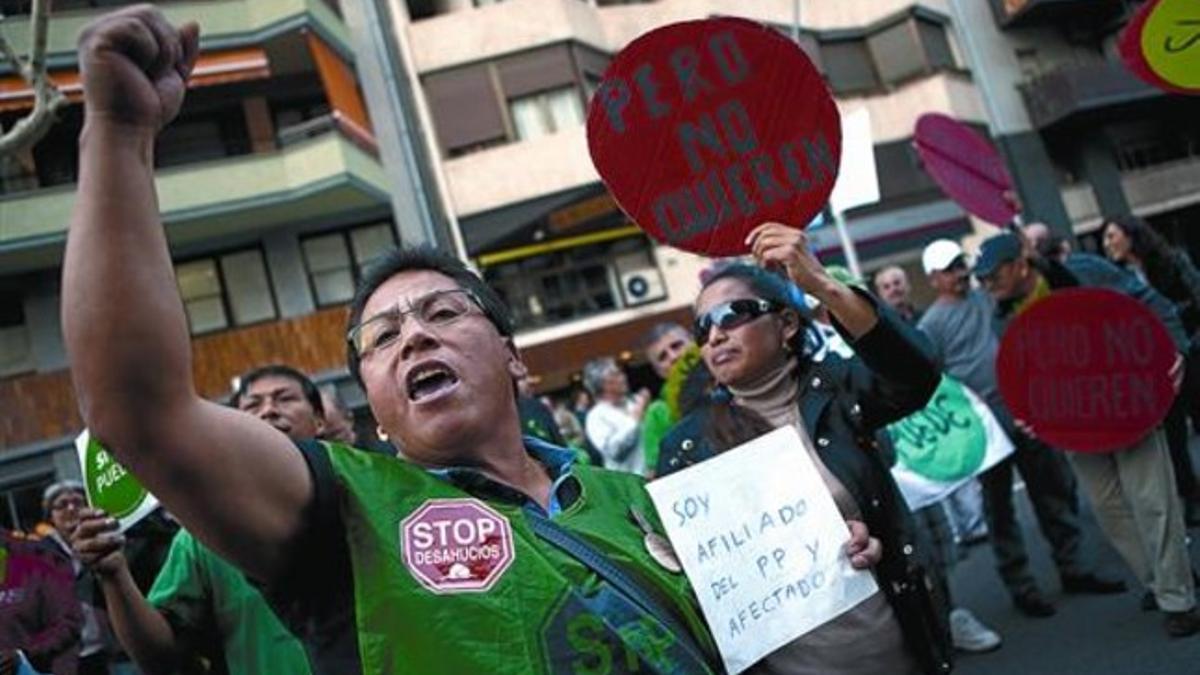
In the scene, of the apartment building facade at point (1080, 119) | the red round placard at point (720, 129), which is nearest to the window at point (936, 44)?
the apartment building facade at point (1080, 119)

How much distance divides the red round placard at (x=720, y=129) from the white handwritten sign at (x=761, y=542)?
0.55 meters

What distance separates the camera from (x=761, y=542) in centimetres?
177

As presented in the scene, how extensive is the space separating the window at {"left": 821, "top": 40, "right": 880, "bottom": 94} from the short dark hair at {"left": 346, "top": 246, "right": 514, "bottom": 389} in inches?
835

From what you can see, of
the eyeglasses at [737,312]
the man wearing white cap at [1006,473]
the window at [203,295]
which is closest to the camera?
the eyeglasses at [737,312]

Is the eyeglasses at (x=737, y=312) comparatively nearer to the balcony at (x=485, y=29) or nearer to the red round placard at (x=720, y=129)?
the red round placard at (x=720, y=129)

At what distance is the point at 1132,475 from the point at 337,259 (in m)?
15.1

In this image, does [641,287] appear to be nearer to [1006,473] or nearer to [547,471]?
[1006,473]

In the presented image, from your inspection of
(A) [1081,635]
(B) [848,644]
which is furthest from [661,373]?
(B) [848,644]

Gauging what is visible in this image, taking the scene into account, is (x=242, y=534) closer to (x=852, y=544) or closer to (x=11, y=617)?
(x=852, y=544)

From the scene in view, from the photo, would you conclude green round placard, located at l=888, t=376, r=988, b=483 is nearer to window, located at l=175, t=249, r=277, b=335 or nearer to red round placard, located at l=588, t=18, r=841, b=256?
red round placard, located at l=588, t=18, r=841, b=256

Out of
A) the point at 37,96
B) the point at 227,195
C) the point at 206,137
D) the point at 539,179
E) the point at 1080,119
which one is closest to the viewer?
the point at 37,96

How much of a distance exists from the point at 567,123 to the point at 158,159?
726 cm

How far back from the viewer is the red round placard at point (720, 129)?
7.04ft

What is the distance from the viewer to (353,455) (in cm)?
131
